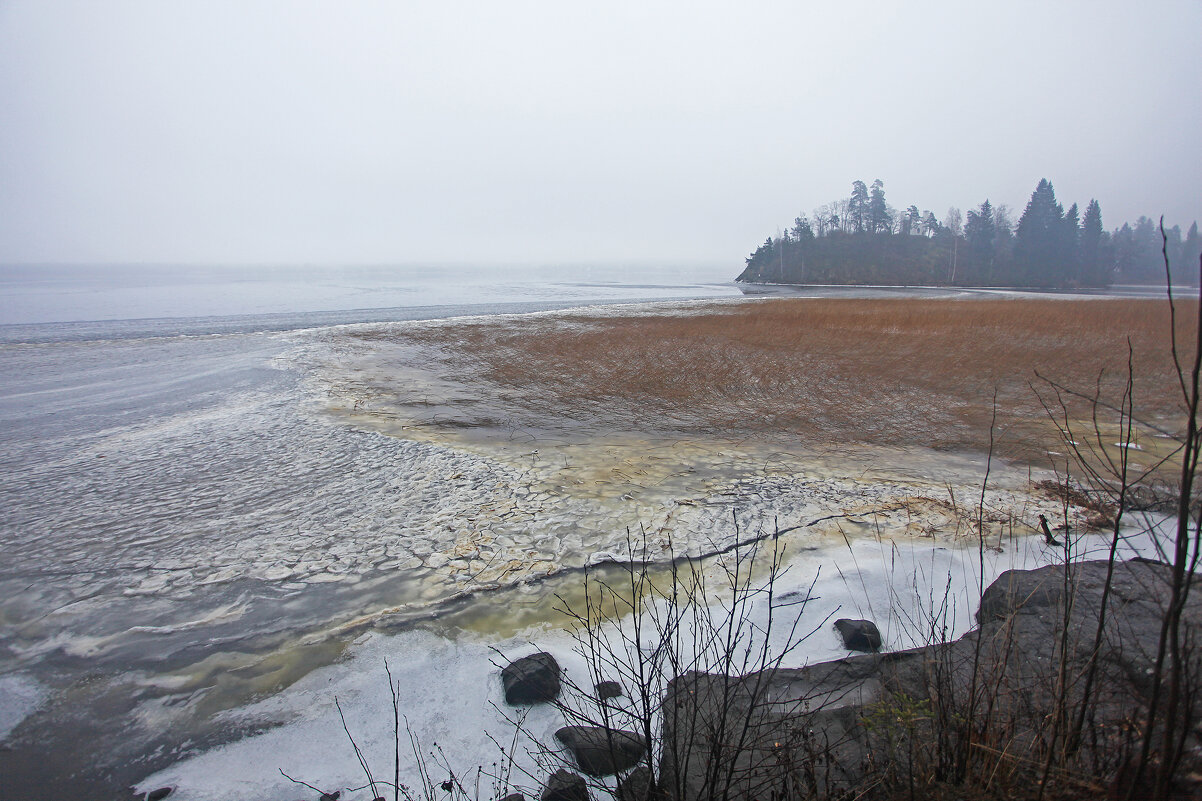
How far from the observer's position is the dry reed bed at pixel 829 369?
1069 cm

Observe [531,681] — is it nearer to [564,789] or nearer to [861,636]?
[564,789]

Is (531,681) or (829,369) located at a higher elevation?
(829,369)

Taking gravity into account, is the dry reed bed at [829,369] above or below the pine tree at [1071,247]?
below

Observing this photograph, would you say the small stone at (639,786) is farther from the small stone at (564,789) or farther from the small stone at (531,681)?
the small stone at (531,681)

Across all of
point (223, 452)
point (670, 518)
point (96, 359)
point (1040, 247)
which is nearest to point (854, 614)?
point (670, 518)

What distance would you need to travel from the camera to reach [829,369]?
15625 millimetres

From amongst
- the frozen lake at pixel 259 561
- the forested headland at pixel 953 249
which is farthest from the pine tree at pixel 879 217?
the frozen lake at pixel 259 561

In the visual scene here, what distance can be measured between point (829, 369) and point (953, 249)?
86.9 meters

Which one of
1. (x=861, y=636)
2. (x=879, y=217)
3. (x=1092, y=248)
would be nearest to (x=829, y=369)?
(x=861, y=636)

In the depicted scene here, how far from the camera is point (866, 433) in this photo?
9.97 metres

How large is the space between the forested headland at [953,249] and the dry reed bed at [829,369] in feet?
150

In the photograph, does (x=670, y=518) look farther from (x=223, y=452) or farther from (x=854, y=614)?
(x=223, y=452)

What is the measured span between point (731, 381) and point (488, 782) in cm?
1213

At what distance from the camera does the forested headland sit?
6881cm
